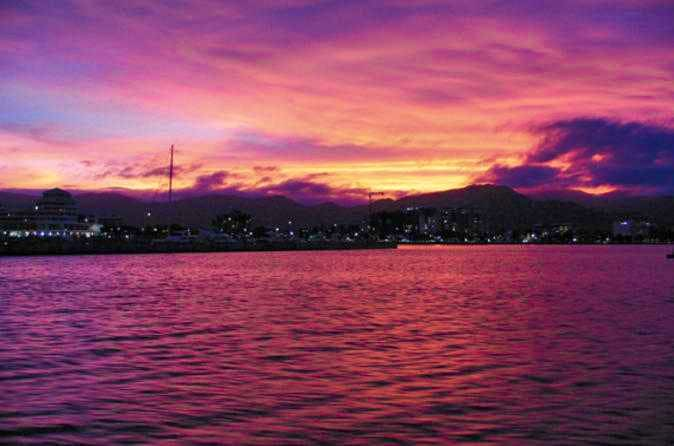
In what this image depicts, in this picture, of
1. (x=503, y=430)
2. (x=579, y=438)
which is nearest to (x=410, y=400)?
(x=503, y=430)

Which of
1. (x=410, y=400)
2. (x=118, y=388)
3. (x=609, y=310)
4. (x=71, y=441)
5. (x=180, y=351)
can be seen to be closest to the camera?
(x=71, y=441)

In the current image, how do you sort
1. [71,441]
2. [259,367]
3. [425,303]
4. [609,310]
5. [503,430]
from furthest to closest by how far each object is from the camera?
[425,303] < [609,310] < [259,367] < [503,430] < [71,441]

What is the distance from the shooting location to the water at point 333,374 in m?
13.6

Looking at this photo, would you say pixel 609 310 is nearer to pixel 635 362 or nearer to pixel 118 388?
pixel 635 362

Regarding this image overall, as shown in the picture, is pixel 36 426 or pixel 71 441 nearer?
pixel 71 441

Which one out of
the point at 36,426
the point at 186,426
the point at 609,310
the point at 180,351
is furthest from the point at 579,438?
the point at 609,310

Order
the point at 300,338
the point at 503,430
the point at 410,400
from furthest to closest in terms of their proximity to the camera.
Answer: the point at 300,338 → the point at 410,400 → the point at 503,430

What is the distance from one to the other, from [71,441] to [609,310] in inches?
1230

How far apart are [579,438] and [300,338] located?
1499 cm

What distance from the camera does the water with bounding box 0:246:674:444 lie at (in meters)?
13.6

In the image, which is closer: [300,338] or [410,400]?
[410,400]

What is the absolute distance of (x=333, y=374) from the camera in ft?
64.3

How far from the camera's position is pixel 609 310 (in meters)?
38.8

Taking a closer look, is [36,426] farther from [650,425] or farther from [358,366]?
[650,425]
